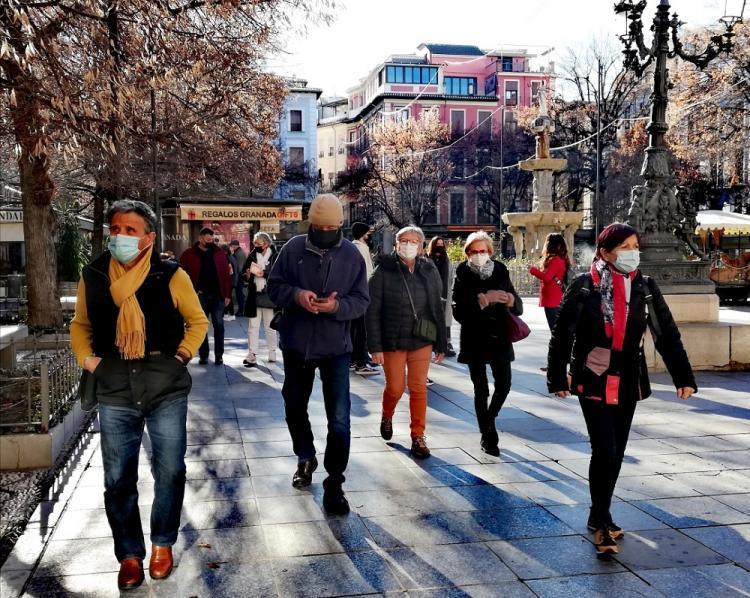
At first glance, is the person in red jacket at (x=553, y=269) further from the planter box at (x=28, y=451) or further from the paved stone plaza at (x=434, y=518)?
the planter box at (x=28, y=451)

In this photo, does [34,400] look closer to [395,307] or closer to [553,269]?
[395,307]

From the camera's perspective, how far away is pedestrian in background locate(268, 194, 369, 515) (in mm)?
5062

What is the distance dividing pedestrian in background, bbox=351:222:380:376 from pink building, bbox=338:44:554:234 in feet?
189

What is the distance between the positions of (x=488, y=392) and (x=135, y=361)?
10.6 feet

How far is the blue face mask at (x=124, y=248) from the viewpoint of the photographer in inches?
150

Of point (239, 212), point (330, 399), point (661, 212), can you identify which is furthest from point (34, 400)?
point (239, 212)

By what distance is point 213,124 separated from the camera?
19953 mm

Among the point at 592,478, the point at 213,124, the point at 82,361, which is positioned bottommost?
the point at 592,478

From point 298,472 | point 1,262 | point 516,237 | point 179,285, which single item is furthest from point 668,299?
point 1,262

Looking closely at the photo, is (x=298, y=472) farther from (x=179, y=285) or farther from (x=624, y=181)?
(x=624, y=181)

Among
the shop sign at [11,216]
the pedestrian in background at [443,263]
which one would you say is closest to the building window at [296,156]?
the shop sign at [11,216]

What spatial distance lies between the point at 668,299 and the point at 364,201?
4977 centimetres

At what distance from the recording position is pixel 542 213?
91.4ft

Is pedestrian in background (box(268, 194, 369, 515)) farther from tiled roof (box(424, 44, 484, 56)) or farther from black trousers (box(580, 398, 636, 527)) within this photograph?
tiled roof (box(424, 44, 484, 56))
